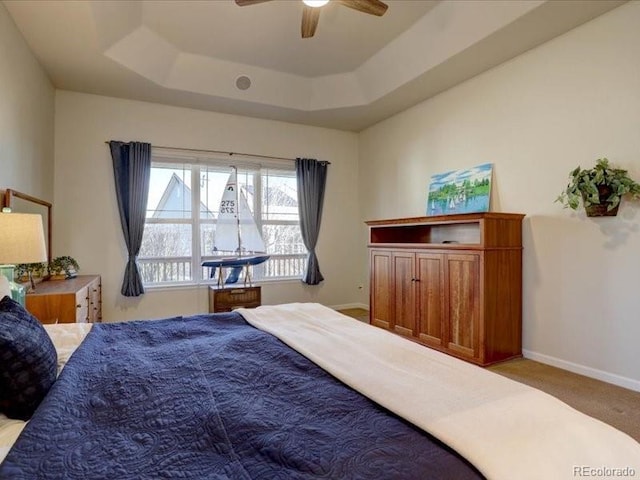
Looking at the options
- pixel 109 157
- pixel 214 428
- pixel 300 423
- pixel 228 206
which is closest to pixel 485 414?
pixel 300 423

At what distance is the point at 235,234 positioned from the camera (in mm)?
4652

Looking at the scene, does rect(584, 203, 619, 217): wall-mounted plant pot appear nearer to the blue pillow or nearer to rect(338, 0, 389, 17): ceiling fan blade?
rect(338, 0, 389, 17): ceiling fan blade

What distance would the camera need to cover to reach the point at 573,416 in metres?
1.01

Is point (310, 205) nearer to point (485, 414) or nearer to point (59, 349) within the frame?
point (59, 349)

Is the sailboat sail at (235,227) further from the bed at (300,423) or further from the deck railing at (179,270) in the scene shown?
the bed at (300,423)

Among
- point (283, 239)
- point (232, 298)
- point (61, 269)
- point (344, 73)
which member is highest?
point (344, 73)

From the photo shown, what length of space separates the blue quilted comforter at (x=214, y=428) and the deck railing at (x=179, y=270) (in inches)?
123

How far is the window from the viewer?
449cm

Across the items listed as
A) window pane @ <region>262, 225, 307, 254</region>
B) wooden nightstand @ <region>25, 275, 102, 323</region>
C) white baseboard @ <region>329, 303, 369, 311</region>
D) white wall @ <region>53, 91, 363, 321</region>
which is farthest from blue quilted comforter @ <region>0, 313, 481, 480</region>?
white baseboard @ <region>329, 303, 369, 311</region>

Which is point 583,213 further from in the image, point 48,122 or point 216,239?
point 48,122

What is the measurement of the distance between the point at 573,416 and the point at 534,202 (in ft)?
8.83

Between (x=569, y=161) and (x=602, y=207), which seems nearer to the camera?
(x=602, y=207)

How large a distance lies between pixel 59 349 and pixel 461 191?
12.2 ft

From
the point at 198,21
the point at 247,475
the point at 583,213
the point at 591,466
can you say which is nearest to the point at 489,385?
the point at 591,466
